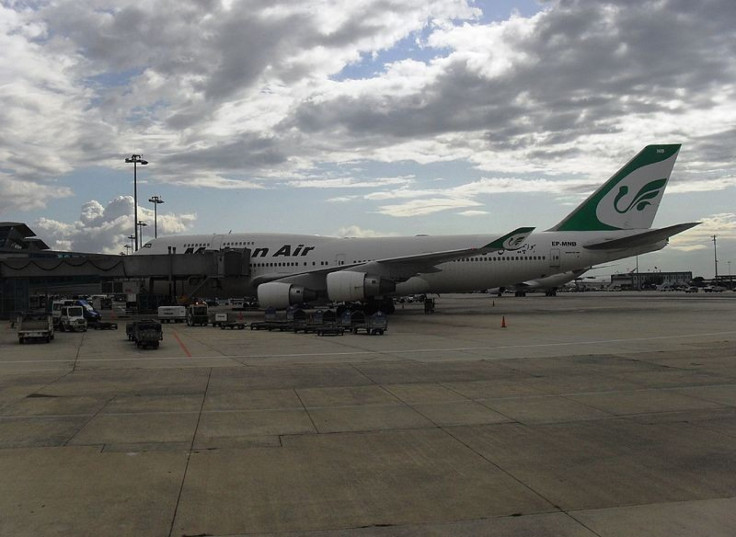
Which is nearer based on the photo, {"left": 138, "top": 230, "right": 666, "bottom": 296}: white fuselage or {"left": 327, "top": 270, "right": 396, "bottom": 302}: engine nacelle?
{"left": 327, "top": 270, "right": 396, "bottom": 302}: engine nacelle

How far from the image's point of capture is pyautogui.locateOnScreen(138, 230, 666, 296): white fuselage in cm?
3731

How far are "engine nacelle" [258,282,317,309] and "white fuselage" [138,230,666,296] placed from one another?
196 inches

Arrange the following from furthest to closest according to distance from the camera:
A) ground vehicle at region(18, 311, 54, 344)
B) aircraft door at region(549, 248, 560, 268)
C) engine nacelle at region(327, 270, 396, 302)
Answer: aircraft door at region(549, 248, 560, 268), engine nacelle at region(327, 270, 396, 302), ground vehicle at region(18, 311, 54, 344)

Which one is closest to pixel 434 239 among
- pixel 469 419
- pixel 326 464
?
pixel 469 419

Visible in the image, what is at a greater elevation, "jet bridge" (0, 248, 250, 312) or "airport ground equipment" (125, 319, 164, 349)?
"jet bridge" (0, 248, 250, 312)

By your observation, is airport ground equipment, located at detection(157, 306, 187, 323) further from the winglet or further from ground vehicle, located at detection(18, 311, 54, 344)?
the winglet

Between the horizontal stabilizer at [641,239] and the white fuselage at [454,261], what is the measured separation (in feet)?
1.28

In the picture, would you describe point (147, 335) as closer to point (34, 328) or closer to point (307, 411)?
point (34, 328)

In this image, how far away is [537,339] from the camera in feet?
73.4

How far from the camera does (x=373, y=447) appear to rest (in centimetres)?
799

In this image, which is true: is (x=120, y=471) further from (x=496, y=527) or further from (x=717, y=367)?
(x=717, y=367)

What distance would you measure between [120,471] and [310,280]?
87.1 ft

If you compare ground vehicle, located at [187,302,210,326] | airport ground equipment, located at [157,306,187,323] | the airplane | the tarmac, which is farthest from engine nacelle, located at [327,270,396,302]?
the tarmac

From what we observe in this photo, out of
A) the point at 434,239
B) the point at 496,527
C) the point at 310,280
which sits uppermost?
the point at 434,239
